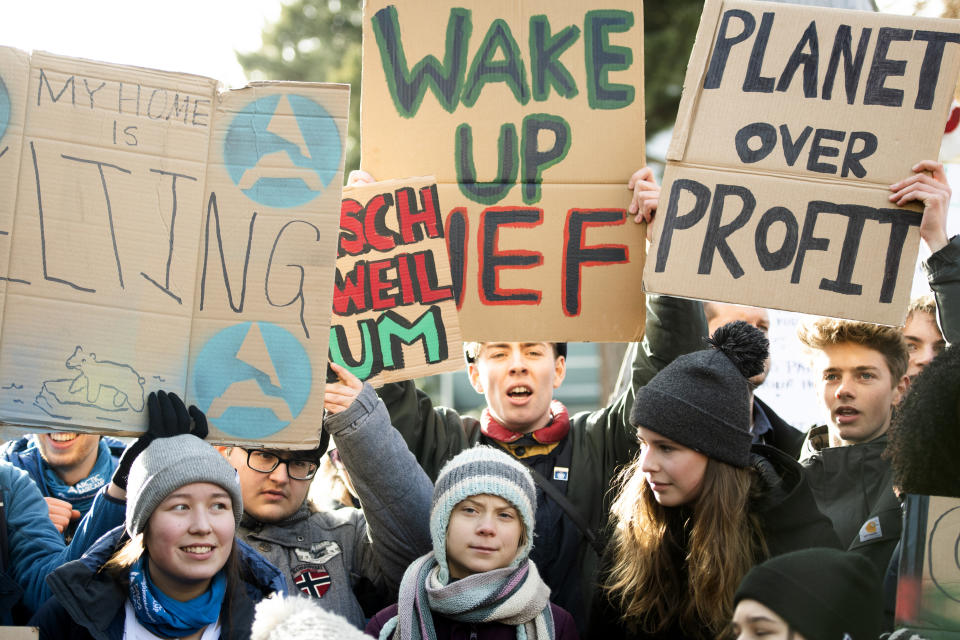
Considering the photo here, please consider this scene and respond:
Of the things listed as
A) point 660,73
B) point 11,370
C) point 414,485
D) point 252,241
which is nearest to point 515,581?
point 414,485

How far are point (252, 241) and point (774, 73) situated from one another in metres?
1.67

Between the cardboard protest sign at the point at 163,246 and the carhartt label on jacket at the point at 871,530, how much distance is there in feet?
5.20

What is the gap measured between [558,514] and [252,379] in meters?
1.10

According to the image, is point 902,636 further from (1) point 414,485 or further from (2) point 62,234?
(2) point 62,234

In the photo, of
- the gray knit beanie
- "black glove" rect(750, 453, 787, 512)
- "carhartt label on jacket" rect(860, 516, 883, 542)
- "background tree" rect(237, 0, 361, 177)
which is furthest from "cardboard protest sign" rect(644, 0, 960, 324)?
"background tree" rect(237, 0, 361, 177)

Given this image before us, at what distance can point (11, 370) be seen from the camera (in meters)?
2.73

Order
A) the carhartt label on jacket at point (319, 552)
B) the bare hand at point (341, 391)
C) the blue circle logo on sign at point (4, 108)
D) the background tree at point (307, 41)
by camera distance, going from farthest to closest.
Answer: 1. the background tree at point (307, 41)
2. the carhartt label on jacket at point (319, 552)
3. the bare hand at point (341, 391)
4. the blue circle logo on sign at point (4, 108)

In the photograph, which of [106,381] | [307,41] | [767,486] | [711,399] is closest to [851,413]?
[767,486]

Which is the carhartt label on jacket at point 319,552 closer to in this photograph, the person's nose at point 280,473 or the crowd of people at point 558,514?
the crowd of people at point 558,514

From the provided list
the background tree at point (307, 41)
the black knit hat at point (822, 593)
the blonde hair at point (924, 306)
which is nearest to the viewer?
the black knit hat at point (822, 593)

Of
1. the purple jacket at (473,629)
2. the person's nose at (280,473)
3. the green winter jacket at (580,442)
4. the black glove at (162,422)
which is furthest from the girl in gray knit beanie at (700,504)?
the black glove at (162,422)

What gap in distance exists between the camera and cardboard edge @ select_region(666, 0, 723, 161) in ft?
10.6

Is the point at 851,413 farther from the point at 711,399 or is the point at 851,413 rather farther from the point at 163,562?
the point at 163,562

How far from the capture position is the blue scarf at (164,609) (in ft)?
8.91
